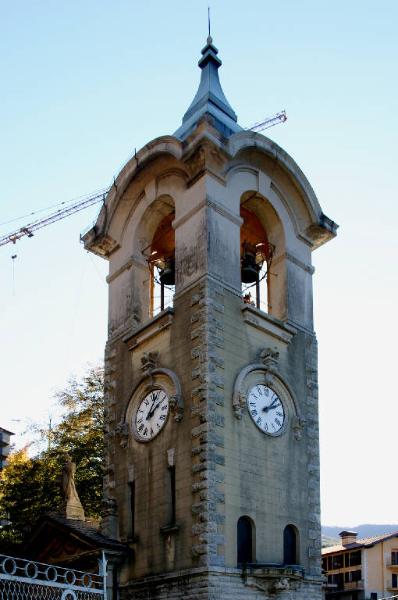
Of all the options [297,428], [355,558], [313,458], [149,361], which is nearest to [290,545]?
[313,458]

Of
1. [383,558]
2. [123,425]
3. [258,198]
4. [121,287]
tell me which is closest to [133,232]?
[121,287]

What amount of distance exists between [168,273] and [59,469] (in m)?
13.8

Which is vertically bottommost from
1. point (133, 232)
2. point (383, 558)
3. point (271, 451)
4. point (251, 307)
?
point (383, 558)

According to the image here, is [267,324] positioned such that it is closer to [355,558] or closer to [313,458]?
[313,458]

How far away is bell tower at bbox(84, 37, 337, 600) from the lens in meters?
20.4

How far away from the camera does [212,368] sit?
69.6ft

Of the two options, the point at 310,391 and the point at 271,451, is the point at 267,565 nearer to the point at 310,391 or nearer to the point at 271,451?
the point at 271,451

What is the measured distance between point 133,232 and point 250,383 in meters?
6.57

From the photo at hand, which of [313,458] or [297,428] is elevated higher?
[297,428]

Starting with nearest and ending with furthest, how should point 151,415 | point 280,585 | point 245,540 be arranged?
point 280,585
point 245,540
point 151,415

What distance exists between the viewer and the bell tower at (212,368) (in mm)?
20359

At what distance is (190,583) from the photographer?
63.9 ft

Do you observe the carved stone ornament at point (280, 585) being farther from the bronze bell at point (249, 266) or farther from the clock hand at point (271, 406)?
the bronze bell at point (249, 266)

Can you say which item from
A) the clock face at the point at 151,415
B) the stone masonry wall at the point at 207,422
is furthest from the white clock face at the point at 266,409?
the clock face at the point at 151,415
